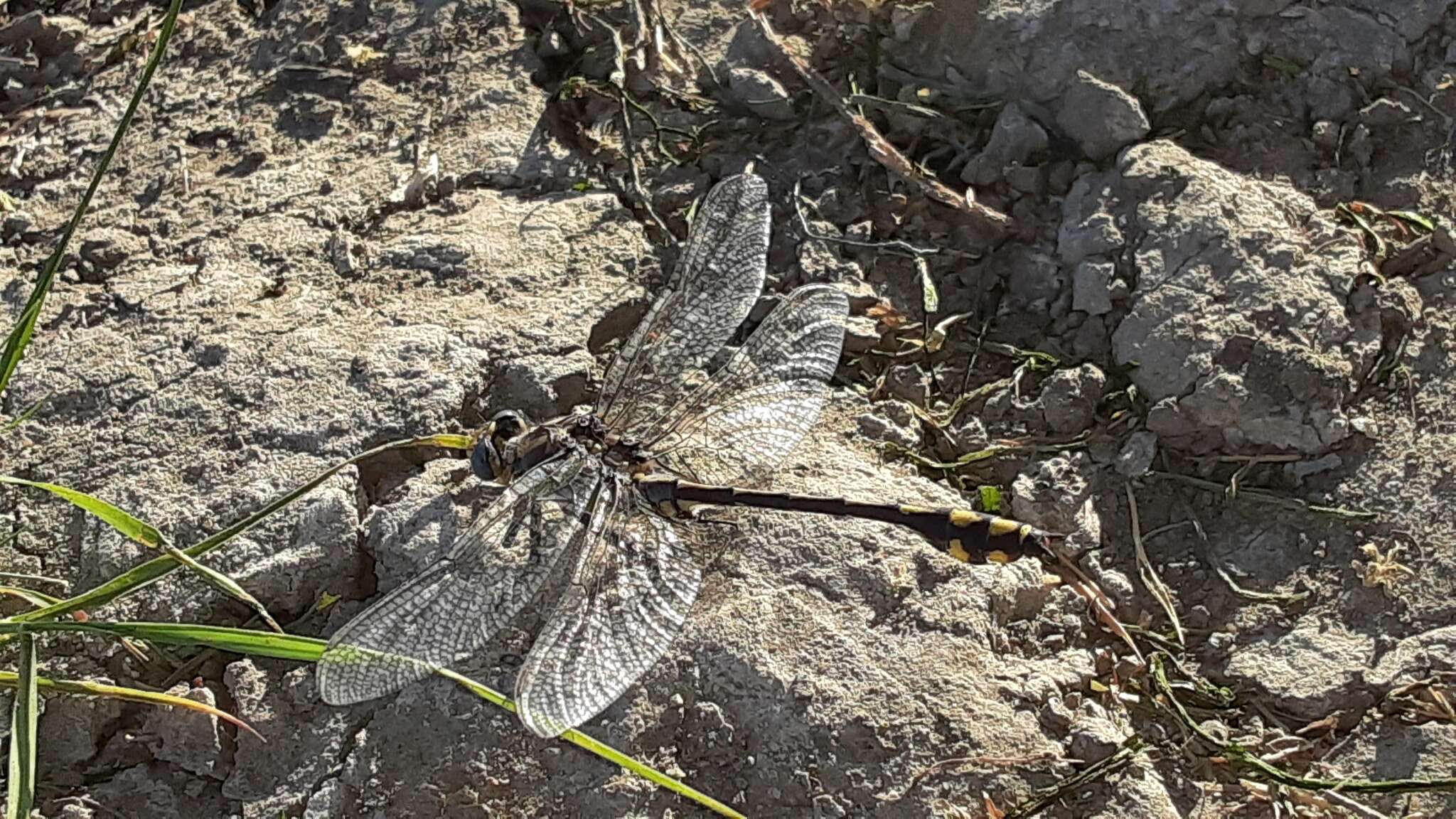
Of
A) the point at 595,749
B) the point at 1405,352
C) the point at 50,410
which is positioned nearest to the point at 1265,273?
the point at 1405,352

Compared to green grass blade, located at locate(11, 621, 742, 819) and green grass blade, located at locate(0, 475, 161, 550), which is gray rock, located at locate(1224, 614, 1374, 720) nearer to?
green grass blade, located at locate(11, 621, 742, 819)

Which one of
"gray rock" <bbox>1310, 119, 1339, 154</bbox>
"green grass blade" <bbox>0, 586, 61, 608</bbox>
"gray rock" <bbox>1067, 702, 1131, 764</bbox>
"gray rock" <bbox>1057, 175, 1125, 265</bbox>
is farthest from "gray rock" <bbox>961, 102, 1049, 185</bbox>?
"green grass blade" <bbox>0, 586, 61, 608</bbox>

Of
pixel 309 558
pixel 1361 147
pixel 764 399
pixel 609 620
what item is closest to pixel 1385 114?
pixel 1361 147

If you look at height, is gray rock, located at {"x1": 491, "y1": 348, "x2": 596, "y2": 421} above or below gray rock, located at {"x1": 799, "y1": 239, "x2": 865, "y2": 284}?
below

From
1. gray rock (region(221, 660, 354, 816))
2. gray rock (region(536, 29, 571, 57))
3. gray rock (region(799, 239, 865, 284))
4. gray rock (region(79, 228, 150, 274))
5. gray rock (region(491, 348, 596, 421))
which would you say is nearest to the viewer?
gray rock (region(221, 660, 354, 816))

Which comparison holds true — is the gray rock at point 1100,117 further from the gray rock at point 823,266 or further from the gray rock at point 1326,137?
the gray rock at point 823,266

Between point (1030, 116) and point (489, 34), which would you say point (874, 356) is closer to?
point (1030, 116)
